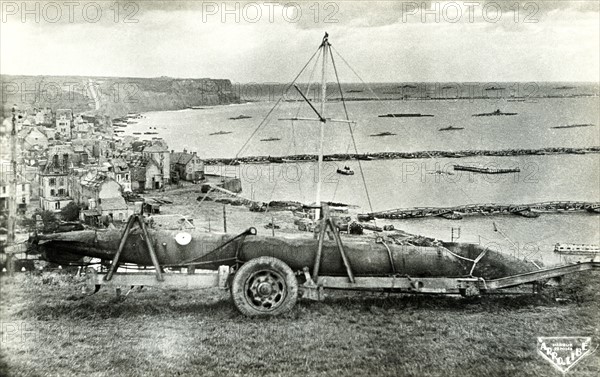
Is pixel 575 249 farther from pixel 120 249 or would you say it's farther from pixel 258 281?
pixel 120 249

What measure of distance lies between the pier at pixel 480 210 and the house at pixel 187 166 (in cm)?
136

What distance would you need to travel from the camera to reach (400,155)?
204 inches

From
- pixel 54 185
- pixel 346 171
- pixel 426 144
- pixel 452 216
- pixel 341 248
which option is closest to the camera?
pixel 341 248

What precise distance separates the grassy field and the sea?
2.19 ft

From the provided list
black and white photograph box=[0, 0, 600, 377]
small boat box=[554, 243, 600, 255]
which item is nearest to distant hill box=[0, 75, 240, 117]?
black and white photograph box=[0, 0, 600, 377]

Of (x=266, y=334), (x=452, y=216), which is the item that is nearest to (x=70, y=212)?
(x=266, y=334)

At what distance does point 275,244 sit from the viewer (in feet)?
15.1

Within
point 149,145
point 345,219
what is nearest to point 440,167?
point 345,219

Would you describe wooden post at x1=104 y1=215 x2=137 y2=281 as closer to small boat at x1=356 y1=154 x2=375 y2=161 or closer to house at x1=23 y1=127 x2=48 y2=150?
house at x1=23 y1=127 x2=48 y2=150

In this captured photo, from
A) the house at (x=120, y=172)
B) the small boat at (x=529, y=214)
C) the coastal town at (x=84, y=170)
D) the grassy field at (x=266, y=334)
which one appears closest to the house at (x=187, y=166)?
the coastal town at (x=84, y=170)

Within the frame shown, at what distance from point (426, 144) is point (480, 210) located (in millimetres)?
728

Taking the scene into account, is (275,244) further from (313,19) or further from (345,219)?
(313,19)

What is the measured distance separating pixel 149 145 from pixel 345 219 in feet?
5.51

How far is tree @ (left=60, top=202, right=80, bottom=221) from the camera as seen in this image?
463 centimetres
